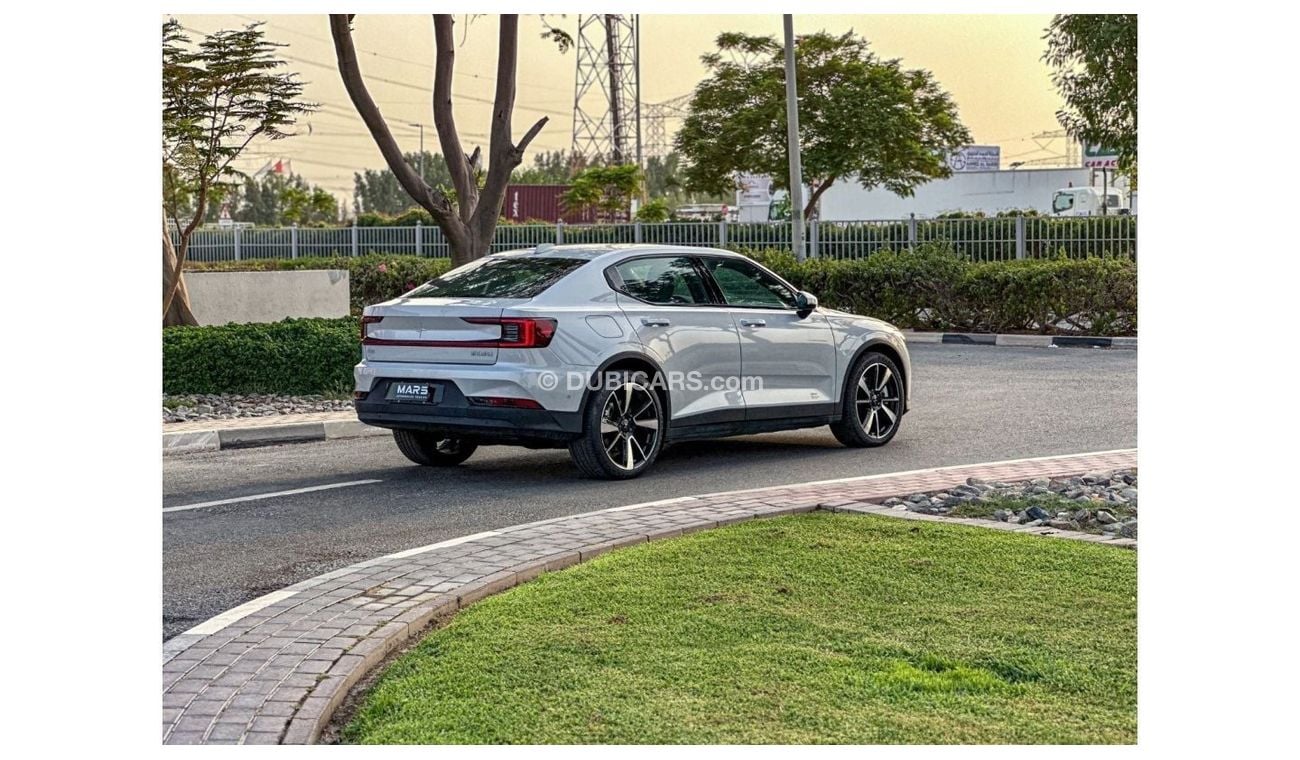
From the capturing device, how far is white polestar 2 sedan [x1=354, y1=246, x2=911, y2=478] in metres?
10.0

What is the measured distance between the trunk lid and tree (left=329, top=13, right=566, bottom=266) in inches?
292

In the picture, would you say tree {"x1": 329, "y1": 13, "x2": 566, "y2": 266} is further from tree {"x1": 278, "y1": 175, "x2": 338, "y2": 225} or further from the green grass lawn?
tree {"x1": 278, "y1": 175, "x2": 338, "y2": 225}

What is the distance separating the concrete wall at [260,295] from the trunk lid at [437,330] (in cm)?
989

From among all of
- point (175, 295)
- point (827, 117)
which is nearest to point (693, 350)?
point (175, 295)

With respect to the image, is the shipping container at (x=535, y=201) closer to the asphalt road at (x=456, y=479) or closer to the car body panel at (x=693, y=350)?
the asphalt road at (x=456, y=479)

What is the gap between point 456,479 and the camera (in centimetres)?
1069

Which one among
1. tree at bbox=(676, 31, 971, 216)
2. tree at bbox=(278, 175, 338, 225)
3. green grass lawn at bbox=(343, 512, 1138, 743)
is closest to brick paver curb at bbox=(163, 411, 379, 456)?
green grass lawn at bbox=(343, 512, 1138, 743)

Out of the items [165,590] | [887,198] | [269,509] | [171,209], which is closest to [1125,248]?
[171,209]

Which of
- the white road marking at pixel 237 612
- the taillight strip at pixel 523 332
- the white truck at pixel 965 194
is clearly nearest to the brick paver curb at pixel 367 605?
the white road marking at pixel 237 612

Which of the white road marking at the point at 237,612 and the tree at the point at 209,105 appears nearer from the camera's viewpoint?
the white road marking at the point at 237,612

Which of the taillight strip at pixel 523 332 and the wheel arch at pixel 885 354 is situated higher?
the taillight strip at pixel 523 332

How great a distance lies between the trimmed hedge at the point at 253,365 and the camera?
50.1 ft

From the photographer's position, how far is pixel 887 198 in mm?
62406

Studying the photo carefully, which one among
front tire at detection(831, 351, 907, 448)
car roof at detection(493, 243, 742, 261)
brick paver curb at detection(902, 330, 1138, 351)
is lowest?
front tire at detection(831, 351, 907, 448)
